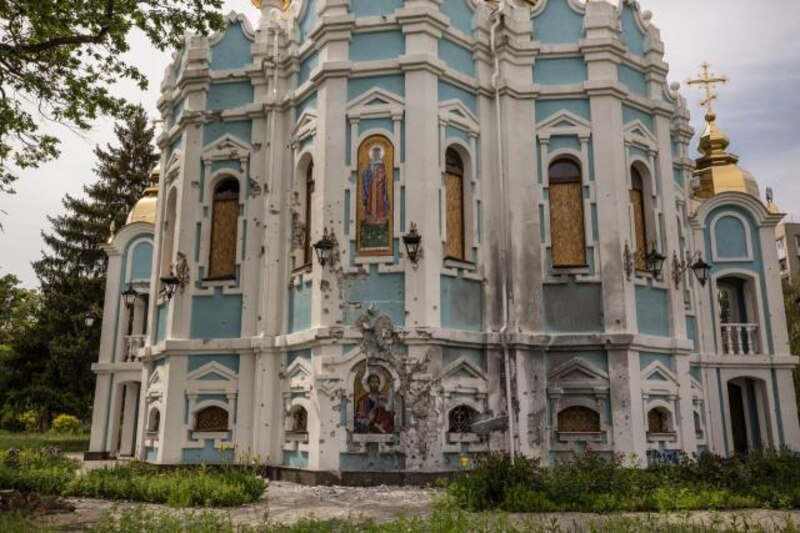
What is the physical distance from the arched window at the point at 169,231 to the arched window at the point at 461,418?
8.03 metres

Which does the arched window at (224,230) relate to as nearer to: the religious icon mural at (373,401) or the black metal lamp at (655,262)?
the religious icon mural at (373,401)

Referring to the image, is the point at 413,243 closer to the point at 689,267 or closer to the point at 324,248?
the point at 324,248

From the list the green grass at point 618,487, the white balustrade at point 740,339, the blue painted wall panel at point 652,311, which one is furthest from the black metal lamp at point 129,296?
the white balustrade at point 740,339

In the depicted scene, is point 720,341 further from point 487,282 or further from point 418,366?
point 418,366

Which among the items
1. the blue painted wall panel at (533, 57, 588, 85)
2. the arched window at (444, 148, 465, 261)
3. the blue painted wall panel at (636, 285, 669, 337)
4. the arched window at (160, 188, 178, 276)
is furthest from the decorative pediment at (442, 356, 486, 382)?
the arched window at (160, 188, 178, 276)

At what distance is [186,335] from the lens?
602 inches

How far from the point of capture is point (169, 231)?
17.0 meters

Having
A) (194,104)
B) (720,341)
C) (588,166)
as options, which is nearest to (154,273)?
(194,104)

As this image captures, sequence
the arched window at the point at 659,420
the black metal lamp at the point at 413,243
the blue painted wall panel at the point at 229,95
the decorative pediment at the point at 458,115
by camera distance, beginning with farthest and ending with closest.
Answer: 1. the blue painted wall panel at the point at 229,95
2. the arched window at the point at 659,420
3. the decorative pediment at the point at 458,115
4. the black metal lamp at the point at 413,243

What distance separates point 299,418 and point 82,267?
92.2ft

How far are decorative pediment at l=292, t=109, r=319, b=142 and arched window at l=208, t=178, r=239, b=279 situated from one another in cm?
209

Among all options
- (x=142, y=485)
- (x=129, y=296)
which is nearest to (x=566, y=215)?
(x=142, y=485)

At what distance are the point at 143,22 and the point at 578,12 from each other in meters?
9.37

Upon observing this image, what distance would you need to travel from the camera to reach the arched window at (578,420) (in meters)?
14.0
